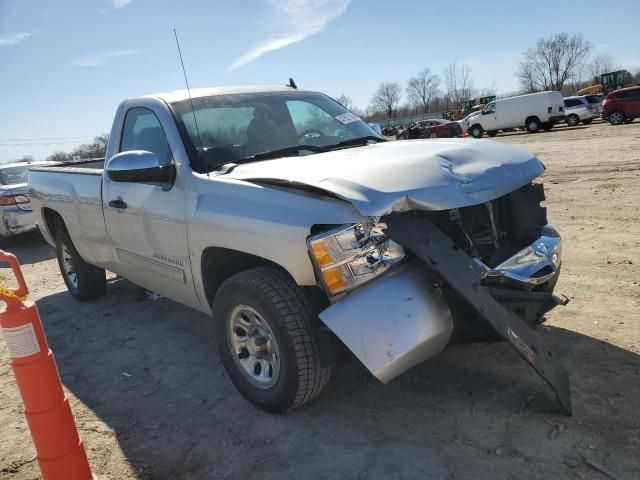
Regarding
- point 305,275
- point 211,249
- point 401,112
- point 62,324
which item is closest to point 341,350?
point 305,275

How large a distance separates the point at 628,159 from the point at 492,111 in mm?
19538

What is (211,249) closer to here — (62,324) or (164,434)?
(164,434)

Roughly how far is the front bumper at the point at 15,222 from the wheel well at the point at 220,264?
7659 millimetres

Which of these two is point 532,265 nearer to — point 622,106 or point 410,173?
point 410,173

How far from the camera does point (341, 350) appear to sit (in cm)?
258

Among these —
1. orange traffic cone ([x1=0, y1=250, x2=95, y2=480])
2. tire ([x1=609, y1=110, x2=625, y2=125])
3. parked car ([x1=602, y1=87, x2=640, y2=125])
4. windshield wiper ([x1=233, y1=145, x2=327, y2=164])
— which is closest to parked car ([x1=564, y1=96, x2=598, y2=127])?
parked car ([x1=602, y1=87, x2=640, y2=125])

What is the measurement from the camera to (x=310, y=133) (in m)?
3.73

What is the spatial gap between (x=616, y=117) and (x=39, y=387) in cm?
2825

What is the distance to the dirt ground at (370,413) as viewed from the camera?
2375mm

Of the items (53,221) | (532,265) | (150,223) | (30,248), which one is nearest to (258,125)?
(150,223)

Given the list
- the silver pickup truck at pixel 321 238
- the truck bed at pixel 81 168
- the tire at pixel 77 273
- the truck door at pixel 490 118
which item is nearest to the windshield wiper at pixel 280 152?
the silver pickup truck at pixel 321 238

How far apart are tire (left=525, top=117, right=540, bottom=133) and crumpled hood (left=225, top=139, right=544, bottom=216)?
27.5m

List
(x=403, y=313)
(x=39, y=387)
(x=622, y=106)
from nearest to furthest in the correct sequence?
(x=39, y=387), (x=403, y=313), (x=622, y=106)

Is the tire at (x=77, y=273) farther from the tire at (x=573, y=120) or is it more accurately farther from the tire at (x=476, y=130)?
the tire at (x=573, y=120)
